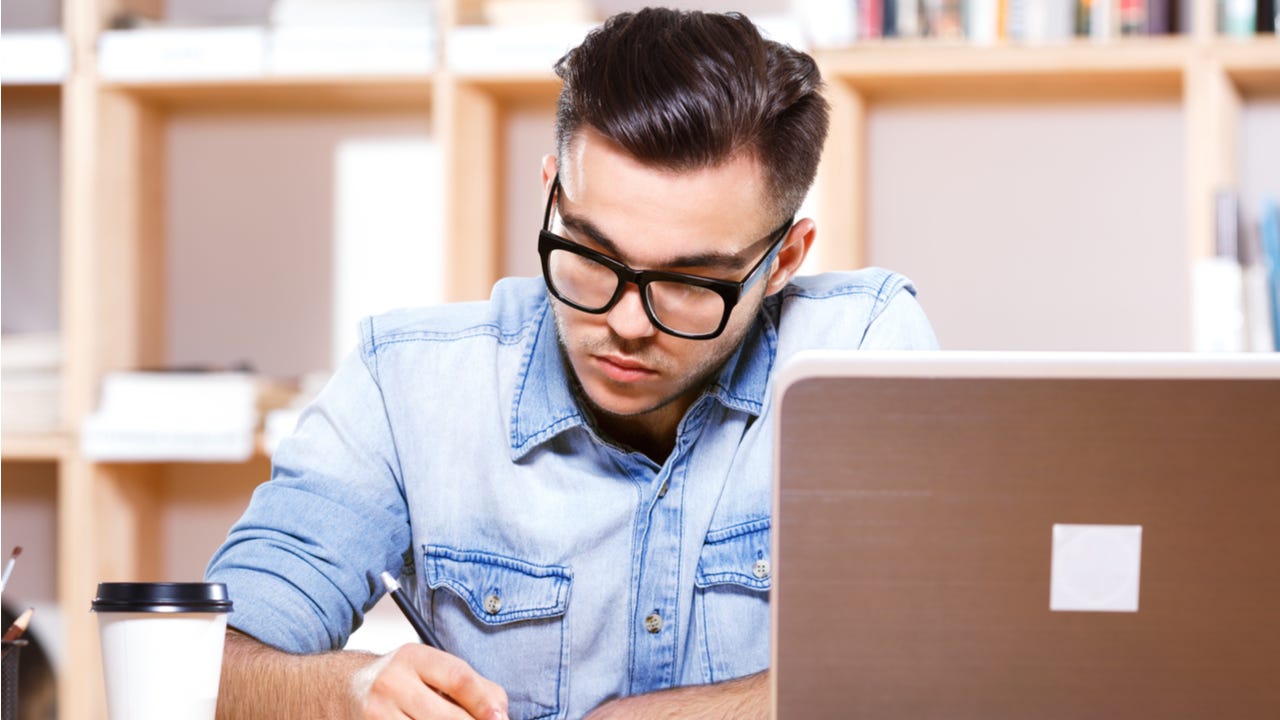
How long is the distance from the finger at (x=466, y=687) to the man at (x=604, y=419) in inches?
9.6

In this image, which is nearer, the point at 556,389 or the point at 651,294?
the point at 651,294

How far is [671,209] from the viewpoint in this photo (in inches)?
45.3

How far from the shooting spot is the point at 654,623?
1.30 metres

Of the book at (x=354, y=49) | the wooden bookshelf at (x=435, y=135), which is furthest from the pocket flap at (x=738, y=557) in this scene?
the book at (x=354, y=49)

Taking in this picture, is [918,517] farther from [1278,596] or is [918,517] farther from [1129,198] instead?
[1129,198]

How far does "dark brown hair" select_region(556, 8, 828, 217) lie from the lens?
46.0 inches

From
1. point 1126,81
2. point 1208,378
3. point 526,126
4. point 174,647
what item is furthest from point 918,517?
point 526,126

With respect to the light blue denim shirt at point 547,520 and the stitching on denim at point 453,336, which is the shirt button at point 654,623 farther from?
the stitching on denim at point 453,336

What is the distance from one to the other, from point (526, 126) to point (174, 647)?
190cm

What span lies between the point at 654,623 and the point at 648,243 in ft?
1.28

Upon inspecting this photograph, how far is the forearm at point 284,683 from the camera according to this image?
3.39 ft

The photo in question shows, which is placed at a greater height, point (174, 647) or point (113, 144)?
point (113, 144)

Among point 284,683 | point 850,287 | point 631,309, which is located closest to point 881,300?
point 850,287

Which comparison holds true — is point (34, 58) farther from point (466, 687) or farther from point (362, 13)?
point (466, 687)
